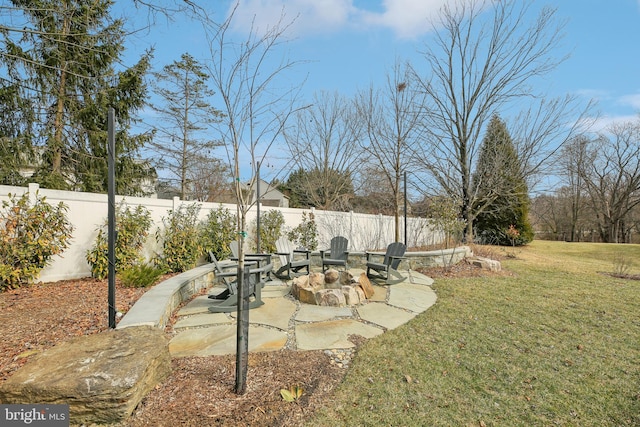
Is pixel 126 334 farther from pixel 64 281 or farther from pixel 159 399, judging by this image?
pixel 64 281

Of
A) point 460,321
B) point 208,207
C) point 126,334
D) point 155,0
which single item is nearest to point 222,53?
point 155,0

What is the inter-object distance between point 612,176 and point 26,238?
30.7 m

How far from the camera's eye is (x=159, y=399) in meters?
1.86

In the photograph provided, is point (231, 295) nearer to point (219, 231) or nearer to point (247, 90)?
point (247, 90)

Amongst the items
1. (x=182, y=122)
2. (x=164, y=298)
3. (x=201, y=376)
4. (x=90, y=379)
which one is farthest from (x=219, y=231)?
(x=182, y=122)

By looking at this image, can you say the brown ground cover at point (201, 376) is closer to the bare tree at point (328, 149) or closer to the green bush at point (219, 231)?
A: the green bush at point (219, 231)

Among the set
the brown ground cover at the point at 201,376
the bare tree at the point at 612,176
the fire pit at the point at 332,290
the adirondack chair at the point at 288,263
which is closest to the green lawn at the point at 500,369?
the brown ground cover at the point at 201,376

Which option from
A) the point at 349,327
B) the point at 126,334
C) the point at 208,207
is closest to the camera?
the point at 126,334

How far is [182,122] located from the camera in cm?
1288

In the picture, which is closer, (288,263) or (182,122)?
(288,263)

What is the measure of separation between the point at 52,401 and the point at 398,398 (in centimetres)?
211

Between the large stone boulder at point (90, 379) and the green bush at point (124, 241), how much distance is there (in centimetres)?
329

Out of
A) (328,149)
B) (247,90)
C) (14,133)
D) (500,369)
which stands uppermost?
(328,149)

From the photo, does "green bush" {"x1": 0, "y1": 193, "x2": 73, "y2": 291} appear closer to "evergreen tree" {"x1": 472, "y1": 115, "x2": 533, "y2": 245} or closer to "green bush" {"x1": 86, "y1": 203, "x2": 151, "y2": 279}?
"green bush" {"x1": 86, "y1": 203, "x2": 151, "y2": 279}
